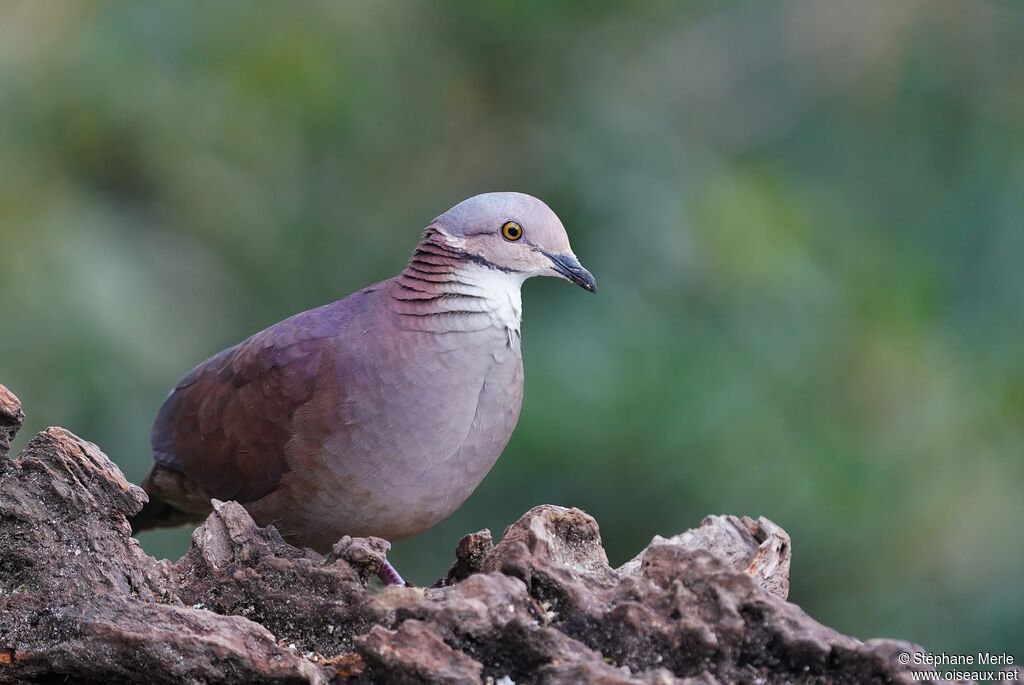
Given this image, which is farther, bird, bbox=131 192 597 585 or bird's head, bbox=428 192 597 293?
bird's head, bbox=428 192 597 293

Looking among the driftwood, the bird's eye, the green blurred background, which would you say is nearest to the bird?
the bird's eye

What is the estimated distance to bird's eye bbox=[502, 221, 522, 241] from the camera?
11.3 feet

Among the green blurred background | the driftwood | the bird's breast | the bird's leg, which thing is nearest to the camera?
the driftwood

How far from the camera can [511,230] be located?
136 inches

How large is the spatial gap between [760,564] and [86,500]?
1.58 m

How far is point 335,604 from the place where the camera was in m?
2.62

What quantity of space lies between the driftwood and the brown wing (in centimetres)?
69

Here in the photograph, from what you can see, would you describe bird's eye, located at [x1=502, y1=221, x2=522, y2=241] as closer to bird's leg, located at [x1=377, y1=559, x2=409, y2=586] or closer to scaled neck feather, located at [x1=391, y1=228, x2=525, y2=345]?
scaled neck feather, located at [x1=391, y1=228, x2=525, y2=345]

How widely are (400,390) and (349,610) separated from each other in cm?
84

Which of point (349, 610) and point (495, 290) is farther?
point (495, 290)

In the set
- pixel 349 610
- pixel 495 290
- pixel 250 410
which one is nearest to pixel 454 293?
pixel 495 290

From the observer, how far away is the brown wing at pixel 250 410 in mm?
3486

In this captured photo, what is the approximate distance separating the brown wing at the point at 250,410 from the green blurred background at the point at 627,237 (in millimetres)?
1372

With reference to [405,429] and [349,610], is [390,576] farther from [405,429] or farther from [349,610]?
[349,610]
